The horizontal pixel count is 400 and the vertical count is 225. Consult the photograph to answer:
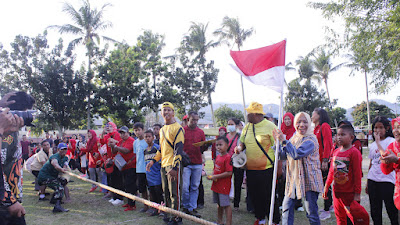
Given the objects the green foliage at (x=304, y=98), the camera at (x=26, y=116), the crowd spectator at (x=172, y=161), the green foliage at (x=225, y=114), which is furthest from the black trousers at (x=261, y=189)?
the green foliage at (x=225, y=114)

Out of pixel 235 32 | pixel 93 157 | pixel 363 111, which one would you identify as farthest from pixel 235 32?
pixel 363 111

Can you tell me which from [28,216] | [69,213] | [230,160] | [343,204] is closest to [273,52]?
[230,160]

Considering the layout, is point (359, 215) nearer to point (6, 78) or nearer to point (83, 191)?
point (83, 191)

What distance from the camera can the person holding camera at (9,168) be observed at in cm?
262

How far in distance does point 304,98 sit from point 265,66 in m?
32.5

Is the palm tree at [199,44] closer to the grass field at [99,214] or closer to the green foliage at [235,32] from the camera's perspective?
the green foliage at [235,32]

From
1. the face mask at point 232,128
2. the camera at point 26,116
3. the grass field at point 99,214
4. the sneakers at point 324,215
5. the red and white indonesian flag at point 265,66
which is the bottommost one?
the grass field at point 99,214

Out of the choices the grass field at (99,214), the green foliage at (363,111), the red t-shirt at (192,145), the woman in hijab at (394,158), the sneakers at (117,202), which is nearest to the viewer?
the woman in hijab at (394,158)

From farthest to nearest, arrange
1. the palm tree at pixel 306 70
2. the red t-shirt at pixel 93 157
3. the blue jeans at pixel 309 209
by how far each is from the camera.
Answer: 1. the palm tree at pixel 306 70
2. the red t-shirt at pixel 93 157
3. the blue jeans at pixel 309 209

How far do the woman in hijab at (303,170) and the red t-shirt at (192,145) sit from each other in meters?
2.09

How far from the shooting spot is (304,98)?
115 ft

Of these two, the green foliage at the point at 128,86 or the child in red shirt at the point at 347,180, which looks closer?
the child in red shirt at the point at 347,180

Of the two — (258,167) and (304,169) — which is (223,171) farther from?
(304,169)

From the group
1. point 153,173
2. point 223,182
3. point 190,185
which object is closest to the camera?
point 223,182
